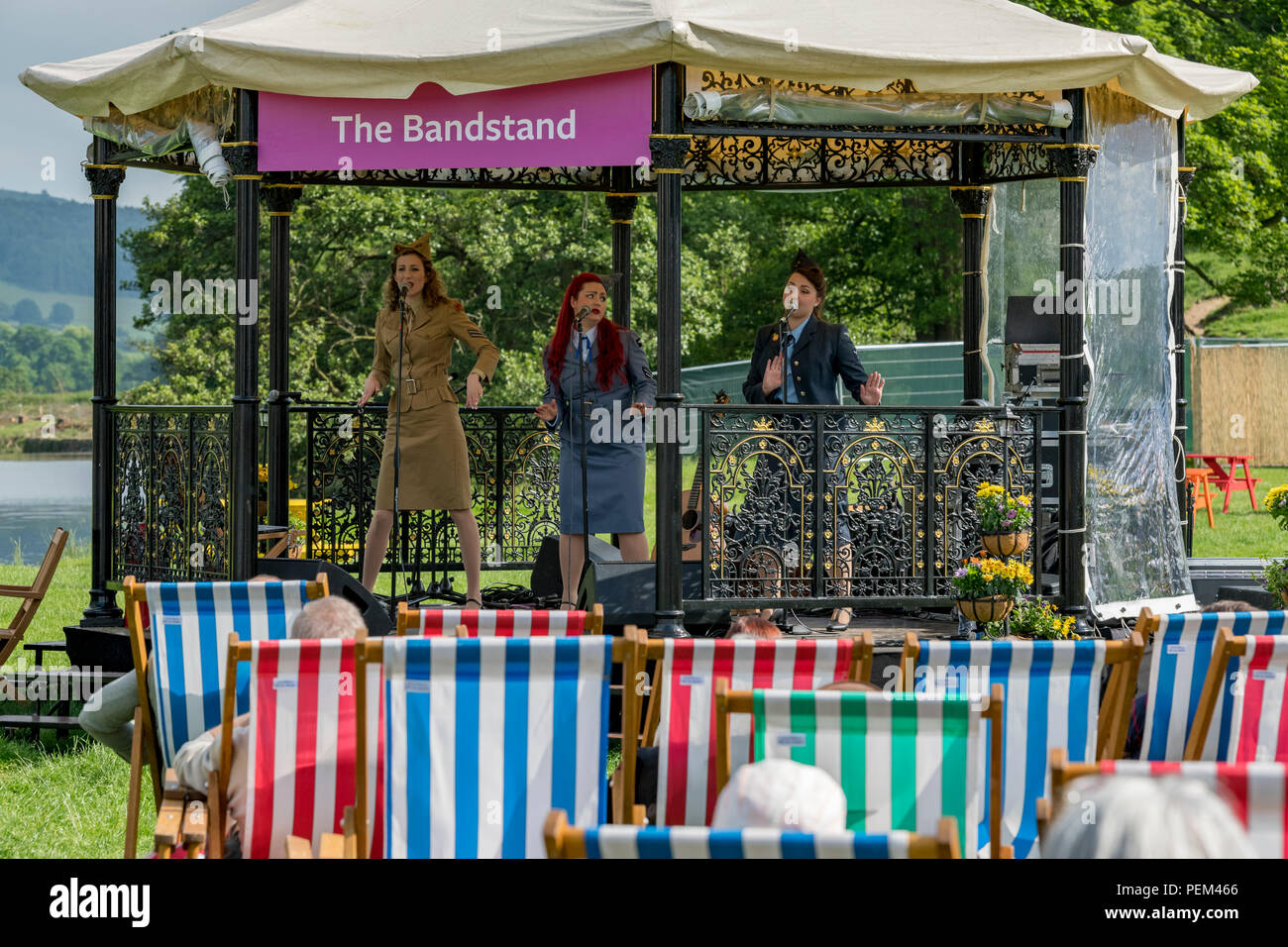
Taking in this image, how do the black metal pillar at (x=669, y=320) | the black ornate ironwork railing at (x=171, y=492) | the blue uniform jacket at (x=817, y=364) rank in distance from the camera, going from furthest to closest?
the blue uniform jacket at (x=817, y=364) < the black ornate ironwork railing at (x=171, y=492) < the black metal pillar at (x=669, y=320)

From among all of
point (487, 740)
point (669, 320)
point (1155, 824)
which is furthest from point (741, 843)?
point (669, 320)

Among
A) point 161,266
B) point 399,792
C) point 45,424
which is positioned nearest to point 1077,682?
point 399,792

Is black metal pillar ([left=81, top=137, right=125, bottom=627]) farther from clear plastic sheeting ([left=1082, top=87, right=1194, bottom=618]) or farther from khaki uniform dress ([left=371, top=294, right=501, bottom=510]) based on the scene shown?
clear plastic sheeting ([left=1082, top=87, right=1194, bottom=618])

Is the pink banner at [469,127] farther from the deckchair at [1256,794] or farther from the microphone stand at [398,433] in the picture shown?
the deckchair at [1256,794]

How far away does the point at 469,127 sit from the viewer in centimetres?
712

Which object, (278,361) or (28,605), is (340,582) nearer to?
(28,605)

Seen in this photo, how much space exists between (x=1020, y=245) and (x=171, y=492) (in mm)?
6035

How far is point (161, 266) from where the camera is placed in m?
25.3

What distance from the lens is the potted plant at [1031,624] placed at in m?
7.33

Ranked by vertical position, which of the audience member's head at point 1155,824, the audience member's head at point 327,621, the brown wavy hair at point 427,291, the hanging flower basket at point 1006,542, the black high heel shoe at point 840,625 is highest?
the brown wavy hair at point 427,291

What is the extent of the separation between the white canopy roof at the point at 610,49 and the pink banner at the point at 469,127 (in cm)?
21

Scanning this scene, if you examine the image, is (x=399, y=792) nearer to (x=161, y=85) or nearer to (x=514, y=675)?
(x=514, y=675)

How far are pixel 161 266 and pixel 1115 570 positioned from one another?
20.4 metres

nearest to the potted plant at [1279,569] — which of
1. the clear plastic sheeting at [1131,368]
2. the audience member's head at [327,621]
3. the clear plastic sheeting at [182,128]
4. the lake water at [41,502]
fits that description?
the clear plastic sheeting at [1131,368]
